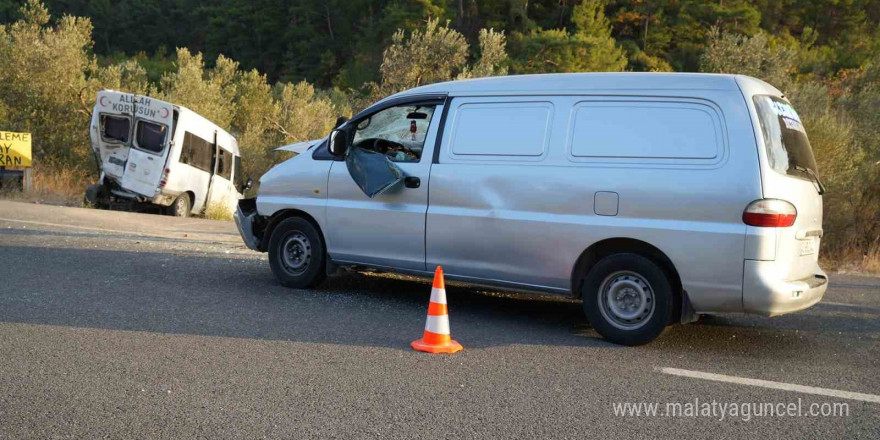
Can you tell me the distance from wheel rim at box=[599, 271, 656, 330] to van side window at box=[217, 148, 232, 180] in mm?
17361

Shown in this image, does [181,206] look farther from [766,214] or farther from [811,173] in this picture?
[766,214]

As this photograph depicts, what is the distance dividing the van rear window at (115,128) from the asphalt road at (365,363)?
11.1 m

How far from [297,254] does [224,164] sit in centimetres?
1485

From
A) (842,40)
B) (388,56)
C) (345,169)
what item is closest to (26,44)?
(388,56)

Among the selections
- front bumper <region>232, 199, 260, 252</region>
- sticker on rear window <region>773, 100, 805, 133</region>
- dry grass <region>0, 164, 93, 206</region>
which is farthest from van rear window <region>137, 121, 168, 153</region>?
sticker on rear window <region>773, 100, 805, 133</region>

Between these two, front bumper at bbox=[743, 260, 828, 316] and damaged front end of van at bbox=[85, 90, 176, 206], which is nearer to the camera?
front bumper at bbox=[743, 260, 828, 316]

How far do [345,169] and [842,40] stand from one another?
54.7m

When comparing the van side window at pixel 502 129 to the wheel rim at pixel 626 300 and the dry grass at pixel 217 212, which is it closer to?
the wheel rim at pixel 626 300

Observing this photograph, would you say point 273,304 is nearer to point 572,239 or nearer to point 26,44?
point 572,239

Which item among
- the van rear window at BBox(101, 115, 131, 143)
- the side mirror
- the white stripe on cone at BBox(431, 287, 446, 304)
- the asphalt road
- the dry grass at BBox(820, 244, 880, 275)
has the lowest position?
the asphalt road

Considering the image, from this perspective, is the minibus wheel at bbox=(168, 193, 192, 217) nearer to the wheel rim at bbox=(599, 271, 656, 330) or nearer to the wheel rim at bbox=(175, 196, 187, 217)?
the wheel rim at bbox=(175, 196, 187, 217)

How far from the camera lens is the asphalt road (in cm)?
471

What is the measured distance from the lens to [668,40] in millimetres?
56812

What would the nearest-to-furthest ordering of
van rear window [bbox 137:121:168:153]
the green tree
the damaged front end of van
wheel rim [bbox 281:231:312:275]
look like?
wheel rim [bbox 281:231:312:275], the damaged front end of van, van rear window [bbox 137:121:168:153], the green tree
